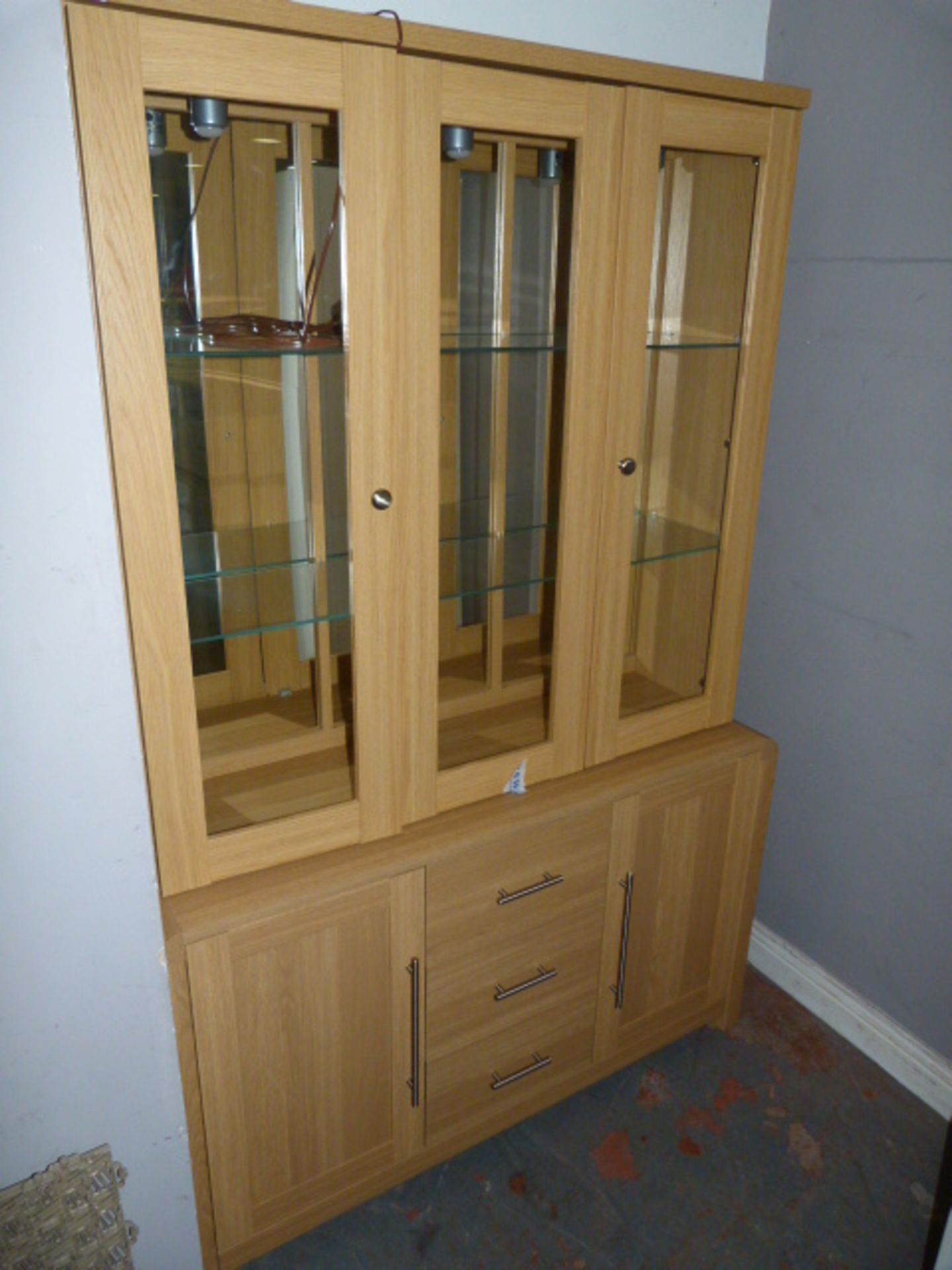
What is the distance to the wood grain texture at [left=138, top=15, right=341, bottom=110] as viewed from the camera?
3.73 feet

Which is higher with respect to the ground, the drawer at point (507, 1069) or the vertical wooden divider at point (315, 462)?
the vertical wooden divider at point (315, 462)

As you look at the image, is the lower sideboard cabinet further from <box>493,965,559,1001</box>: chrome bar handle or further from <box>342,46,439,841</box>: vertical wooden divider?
<box>342,46,439,841</box>: vertical wooden divider

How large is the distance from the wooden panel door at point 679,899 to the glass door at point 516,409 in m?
0.30

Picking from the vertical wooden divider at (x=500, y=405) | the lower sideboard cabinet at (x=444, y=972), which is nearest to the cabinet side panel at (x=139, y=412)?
the lower sideboard cabinet at (x=444, y=972)

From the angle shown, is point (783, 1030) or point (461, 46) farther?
point (783, 1030)

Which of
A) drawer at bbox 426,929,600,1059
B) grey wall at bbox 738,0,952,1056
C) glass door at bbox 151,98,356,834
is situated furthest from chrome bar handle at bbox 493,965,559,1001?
grey wall at bbox 738,0,952,1056

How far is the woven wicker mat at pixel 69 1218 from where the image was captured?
1467mm

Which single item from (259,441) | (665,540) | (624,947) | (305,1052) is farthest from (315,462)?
(624,947)

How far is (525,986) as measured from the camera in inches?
74.5

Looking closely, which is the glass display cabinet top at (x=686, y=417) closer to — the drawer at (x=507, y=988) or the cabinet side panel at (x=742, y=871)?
the cabinet side panel at (x=742, y=871)

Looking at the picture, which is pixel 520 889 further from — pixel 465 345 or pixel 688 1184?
pixel 465 345

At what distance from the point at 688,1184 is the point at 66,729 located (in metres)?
1.57

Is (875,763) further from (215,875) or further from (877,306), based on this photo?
(215,875)

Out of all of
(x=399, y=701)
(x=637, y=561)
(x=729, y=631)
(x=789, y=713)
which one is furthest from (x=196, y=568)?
(x=789, y=713)
